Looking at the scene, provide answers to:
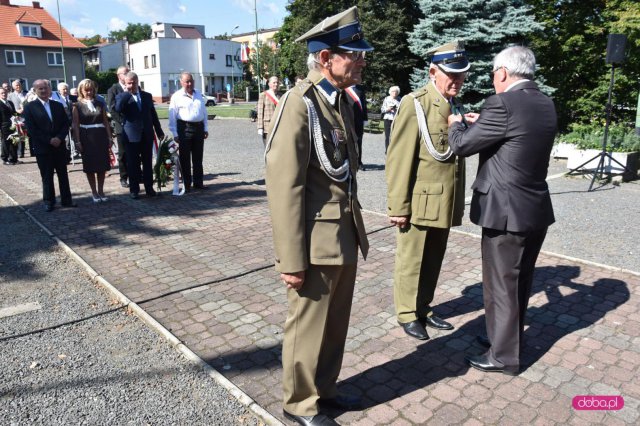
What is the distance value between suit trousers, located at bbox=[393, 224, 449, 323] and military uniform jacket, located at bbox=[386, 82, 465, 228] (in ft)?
0.55

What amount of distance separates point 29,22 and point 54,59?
420cm

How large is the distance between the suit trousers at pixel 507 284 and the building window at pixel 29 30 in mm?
62619

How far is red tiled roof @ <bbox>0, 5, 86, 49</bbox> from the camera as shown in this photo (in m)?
53.1

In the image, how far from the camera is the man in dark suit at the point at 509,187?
331cm

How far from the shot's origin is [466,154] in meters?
3.57

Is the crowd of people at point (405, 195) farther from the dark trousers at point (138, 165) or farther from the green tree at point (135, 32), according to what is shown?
the green tree at point (135, 32)

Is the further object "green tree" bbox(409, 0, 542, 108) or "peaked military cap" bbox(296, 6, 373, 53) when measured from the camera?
"green tree" bbox(409, 0, 542, 108)

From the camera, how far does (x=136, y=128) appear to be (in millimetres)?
8914

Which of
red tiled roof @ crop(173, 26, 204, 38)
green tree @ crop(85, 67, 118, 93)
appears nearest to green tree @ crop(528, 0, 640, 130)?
green tree @ crop(85, 67, 118, 93)

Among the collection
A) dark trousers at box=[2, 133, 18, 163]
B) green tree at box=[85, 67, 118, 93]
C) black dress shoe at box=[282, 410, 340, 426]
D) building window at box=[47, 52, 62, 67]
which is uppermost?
building window at box=[47, 52, 62, 67]

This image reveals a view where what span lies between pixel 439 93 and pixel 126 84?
669cm

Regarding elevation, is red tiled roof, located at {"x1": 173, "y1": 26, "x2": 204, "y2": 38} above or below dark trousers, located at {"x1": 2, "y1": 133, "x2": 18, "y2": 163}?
above

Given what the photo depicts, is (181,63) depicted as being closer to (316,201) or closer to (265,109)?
(265,109)

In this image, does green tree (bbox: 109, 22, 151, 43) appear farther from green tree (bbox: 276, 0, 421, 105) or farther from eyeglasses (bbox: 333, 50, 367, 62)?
eyeglasses (bbox: 333, 50, 367, 62)
